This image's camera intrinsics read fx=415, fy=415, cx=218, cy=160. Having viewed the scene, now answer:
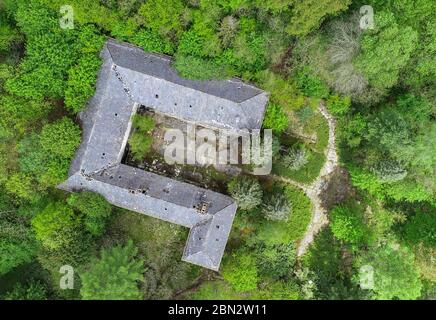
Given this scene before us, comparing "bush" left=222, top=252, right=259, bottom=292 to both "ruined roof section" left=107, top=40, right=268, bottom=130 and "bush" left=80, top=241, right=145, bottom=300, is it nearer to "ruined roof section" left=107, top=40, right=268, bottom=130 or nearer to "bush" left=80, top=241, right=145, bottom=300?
"bush" left=80, top=241, right=145, bottom=300

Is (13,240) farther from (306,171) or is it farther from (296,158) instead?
(306,171)

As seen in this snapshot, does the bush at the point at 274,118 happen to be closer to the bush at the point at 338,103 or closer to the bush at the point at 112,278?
the bush at the point at 338,103

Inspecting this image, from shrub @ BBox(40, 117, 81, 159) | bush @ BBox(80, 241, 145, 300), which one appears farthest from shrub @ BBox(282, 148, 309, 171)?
shrub @ BBox(40, 117, 81, 159)

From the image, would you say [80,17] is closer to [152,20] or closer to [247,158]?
[152,20]

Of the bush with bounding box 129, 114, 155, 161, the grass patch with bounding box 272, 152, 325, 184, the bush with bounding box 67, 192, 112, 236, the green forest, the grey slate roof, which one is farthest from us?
the grass patch with bounding box 272, 152, 325, 184

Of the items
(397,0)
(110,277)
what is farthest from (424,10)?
(110,277)

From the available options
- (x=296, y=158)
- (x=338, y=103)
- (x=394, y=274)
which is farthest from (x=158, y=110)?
(x=394, y=274)
